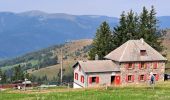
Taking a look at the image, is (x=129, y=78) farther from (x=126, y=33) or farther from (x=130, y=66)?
(x=126, y=33)

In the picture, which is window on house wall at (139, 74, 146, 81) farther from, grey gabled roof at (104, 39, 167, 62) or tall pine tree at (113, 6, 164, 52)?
tall pine tree at (113, 6, 164, 52)

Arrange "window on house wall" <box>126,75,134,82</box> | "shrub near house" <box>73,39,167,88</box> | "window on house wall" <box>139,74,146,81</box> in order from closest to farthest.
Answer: "shrub near house" <box>73,39,167,88</box> → "window on house wall" <box>126,75,134,82</box> → "window on house wall" <box>139,74,146,81</box>

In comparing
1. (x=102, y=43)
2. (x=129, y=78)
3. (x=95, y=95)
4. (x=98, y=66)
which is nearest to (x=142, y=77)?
(x=129, y=78)

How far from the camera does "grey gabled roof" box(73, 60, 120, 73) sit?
82.3 m

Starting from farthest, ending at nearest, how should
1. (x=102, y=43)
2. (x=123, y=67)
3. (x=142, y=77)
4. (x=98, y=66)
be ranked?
(x=102, y=43) → (x=142, y=77) → (x=123, y=67) → (x=98, y=66)

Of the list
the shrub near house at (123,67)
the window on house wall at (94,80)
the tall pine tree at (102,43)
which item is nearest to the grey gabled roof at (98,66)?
the shrub near house at (123,67)

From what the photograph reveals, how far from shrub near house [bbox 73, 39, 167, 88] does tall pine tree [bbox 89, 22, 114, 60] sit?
14.5m

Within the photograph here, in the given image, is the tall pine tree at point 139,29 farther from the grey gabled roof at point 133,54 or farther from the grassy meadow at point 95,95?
the grassy meadow at point 95,95

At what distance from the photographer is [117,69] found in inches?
3319

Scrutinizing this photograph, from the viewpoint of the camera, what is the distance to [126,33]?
105812mm

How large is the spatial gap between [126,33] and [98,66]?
25.6 meters

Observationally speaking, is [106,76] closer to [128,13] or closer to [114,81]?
[114,81]

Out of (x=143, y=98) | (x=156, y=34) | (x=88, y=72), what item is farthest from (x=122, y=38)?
(x=143, y=98)

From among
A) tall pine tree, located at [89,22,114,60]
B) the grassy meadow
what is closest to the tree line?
tall pine tree, located at [89,22,114,60]
